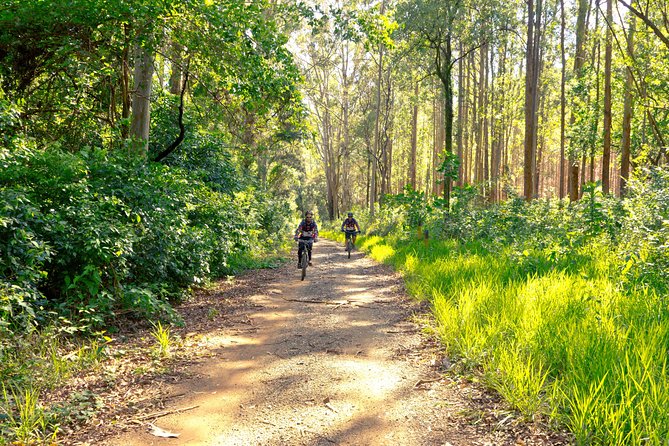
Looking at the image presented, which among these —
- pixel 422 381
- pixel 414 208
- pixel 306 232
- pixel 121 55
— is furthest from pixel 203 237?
pixel 414 208

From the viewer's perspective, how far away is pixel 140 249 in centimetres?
643

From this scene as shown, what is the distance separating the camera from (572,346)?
343cm

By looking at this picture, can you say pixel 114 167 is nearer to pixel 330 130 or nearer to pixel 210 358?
pixel 210 358

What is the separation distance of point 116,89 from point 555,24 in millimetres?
25462

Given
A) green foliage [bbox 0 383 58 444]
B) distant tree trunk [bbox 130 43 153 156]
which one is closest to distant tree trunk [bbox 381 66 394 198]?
distant tree trunk [bbox 130 43 153 156]

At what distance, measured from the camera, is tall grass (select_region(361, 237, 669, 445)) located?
257cm

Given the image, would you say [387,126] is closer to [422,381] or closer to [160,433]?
[422,381]

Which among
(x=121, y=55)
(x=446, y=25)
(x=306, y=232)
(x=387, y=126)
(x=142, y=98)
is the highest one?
(x=446, y=25)

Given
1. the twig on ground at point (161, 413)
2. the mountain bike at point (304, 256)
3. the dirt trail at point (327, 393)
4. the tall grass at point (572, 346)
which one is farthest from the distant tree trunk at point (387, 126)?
the twig on ground at point (161, 413)

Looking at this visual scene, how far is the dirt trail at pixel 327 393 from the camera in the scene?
10.2ft

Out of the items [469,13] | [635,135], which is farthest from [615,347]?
[635,135]

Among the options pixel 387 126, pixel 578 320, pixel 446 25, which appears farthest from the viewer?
pixel 387 126

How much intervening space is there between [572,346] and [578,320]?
0.69m

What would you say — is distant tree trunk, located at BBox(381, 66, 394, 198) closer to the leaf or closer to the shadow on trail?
the shadow on trail
